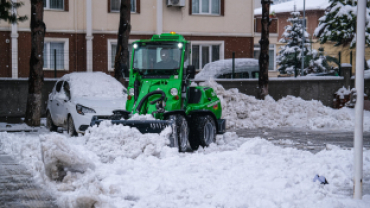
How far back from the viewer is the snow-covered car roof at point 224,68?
23.0 m

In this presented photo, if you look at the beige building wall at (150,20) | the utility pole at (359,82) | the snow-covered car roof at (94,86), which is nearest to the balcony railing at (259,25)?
the beige building wall at (150,20)

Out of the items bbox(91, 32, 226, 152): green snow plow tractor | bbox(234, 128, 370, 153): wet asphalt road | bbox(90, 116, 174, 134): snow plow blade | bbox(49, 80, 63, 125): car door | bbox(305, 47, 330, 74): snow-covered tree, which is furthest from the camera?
bbox(305, 47, 330, 74): snow-covered tree

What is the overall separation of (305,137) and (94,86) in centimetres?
606

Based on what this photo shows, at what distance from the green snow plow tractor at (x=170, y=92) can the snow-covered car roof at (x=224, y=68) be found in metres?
9.77

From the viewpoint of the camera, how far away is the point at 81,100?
14859 mm

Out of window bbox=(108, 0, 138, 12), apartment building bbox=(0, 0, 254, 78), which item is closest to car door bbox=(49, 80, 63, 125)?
apartment building bbox=(0, 0, 254, 78)

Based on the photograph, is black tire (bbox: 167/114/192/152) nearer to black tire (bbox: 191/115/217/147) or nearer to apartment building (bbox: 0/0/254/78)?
black tire (bbox: 191/115/217/147)

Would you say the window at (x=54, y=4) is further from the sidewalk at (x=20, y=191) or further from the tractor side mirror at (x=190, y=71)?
the sidewalk at (x=20, y=191)

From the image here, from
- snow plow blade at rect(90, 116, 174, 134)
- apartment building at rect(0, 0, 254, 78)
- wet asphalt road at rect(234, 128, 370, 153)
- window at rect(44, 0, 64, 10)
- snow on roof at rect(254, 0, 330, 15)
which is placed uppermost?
snow on roof at rect(254, 0, 330, 15)

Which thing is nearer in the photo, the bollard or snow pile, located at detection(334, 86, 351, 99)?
snow pile, located at detection(334, 86, 351, 99)

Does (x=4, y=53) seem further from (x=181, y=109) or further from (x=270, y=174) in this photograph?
(x=270, y=174)

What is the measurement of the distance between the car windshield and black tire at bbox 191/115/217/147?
1286mm

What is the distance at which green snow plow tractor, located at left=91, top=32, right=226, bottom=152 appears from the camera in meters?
11.9

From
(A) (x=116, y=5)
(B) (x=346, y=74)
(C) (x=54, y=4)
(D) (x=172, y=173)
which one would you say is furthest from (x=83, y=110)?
(A) (x=116, y=5)
